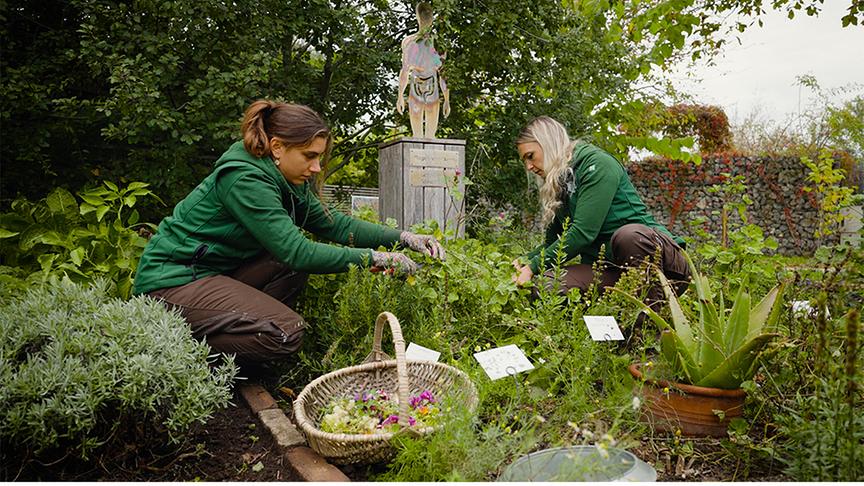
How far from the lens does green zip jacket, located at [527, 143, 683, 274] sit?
9.81 ft

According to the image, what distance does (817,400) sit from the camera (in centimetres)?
149

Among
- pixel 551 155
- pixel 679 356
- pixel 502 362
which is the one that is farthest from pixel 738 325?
pixel 551 155

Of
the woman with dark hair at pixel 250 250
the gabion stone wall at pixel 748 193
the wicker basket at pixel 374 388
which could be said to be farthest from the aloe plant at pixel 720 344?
the gabion stone wall at pixel 748 193

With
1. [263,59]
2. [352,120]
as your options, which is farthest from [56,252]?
[352,120]

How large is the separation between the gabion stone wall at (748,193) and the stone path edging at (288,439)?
1007 cm

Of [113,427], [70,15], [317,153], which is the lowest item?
[113,427]

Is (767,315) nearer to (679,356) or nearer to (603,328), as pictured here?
(679,356)

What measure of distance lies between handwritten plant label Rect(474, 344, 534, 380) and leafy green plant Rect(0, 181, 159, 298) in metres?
1.85

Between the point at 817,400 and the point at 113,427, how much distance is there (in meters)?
1.92

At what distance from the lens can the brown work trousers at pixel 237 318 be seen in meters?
2.39

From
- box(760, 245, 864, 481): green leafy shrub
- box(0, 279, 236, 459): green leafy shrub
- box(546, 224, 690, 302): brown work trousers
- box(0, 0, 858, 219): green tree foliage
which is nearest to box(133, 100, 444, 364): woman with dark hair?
box(0, 279, 236, 459): green leafy shrub

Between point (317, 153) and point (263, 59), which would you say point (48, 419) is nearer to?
point (317, 153)

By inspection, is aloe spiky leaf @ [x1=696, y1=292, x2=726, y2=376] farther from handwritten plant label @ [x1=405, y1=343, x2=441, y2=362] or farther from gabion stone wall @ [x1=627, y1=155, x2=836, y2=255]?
gabion stone wall @ [x1=627, y1=155, x2=836, y2=255]

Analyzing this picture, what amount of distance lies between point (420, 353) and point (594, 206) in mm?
1237
